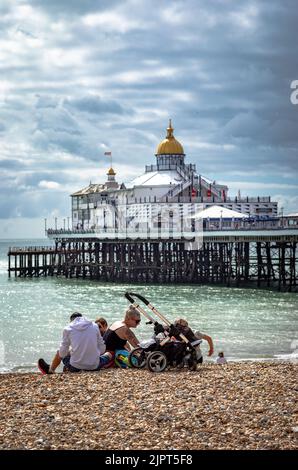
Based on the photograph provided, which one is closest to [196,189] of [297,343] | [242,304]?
[242,304]

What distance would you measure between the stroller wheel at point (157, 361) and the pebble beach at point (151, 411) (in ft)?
1.05

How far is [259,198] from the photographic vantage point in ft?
196

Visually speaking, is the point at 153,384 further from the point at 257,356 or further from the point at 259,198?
the point at 259,198

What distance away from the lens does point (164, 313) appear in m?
32.2

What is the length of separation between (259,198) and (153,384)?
50108 mm

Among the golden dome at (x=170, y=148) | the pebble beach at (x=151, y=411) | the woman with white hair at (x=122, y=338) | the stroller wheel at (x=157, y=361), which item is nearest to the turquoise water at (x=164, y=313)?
the woman with white hair at (x=122, y=338)

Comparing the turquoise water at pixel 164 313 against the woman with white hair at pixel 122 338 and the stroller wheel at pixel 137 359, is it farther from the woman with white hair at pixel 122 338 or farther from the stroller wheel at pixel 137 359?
the stroller wheel at pixel 137 359

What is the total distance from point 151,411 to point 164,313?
913 inches

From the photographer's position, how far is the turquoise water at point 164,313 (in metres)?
21.3

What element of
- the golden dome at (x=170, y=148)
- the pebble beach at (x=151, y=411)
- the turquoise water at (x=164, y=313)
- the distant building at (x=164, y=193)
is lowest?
the turquoise water at (x=164, y=313)

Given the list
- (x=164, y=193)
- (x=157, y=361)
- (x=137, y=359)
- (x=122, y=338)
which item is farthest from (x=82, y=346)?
(x=164, y=193)

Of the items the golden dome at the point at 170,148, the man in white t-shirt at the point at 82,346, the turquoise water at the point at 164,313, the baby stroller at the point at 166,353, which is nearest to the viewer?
the man in white t-shirt at the point at 82,346

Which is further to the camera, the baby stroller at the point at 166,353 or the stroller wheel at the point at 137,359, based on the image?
the stroller wheel at the point at 137,359

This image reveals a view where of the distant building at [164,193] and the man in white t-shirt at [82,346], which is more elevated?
the distant building at [164,193]
